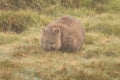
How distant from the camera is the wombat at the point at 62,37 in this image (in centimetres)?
805

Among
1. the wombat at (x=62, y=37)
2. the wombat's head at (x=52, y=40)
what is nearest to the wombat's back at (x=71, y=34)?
the wombat at (x=62, y=37)

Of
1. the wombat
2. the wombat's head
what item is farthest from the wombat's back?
the wombat's head

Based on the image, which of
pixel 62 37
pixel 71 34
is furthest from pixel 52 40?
pixel 71 34

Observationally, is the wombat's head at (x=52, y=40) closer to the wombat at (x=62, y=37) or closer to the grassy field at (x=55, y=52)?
the wombat at (x=62, y=37)

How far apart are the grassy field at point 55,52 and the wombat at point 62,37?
133 mm

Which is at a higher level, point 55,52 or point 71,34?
point 71,34

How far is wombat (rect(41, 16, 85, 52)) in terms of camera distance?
26.4ft

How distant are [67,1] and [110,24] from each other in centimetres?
216

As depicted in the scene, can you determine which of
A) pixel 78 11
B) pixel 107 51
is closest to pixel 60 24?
pixel 107 51

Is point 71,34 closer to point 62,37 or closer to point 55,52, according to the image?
point 62,37

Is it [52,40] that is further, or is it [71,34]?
[71,34]

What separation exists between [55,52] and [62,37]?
0.34 meters

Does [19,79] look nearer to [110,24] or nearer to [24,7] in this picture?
[110,24]

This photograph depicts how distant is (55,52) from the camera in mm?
7988
